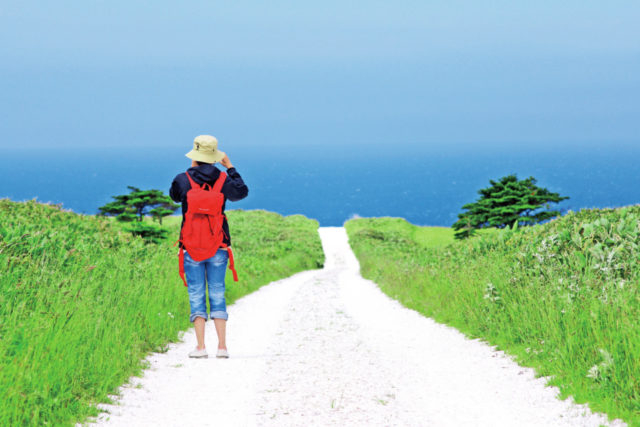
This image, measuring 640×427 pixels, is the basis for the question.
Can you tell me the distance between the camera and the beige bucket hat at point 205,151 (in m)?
7.23

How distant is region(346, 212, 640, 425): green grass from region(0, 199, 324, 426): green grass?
505cm

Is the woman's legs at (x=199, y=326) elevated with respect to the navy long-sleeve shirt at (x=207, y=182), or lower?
lower

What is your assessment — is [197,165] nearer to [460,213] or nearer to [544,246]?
[544,246]

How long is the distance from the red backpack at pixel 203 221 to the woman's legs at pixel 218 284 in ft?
0.67

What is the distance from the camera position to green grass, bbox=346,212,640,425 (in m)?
5.70

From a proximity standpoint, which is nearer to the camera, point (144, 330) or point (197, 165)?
point (197, 165)

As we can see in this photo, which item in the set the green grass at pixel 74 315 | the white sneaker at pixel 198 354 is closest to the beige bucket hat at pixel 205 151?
the green grass at pixel 74 315

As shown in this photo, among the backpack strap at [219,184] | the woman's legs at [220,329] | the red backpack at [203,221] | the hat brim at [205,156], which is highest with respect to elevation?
the hat brim at [205,156]

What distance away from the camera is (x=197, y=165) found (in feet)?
24.1

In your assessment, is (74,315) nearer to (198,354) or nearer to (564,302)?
(198,354)

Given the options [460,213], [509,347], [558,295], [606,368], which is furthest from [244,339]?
[460,213]

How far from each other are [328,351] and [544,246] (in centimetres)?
448

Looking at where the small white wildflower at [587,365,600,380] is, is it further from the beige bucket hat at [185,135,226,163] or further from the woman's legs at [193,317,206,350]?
the beige bucket hat at [185,135,226,163]

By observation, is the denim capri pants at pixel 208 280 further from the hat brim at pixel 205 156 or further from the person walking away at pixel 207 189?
the hat brim at pixel 205 156
